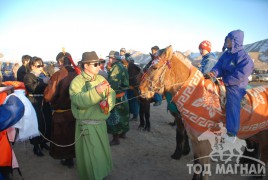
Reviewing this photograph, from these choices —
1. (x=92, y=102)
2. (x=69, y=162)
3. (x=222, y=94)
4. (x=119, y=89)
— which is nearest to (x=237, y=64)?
(x=222, y=94)

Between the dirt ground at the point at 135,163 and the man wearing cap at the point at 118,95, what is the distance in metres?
0.43

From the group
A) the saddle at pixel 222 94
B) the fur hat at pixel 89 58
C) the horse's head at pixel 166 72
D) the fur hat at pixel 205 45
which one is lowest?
the saddle at pixel 222 94

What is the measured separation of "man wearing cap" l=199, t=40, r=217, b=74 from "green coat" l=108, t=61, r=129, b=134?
2.20m

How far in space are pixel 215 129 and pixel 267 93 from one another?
3.81ft

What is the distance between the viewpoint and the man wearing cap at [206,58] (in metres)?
4.72

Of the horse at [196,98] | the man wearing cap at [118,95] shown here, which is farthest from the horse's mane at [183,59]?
the man wearing cap at [118,95]

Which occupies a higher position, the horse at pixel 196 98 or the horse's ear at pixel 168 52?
the horse's ear at pixel 168 52

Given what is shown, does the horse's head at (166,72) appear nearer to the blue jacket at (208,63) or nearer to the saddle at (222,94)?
the saddle at (222,94)

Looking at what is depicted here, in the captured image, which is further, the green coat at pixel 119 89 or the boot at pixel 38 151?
the green coat at pixel 119 89

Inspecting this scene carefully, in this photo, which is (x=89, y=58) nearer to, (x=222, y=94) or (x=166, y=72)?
(x=166, y=72)

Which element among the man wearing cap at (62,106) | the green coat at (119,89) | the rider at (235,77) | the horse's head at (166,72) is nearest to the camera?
the rider at (235,77)

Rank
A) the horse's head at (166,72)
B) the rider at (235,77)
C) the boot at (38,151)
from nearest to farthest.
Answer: the rider at (235,77) < the horse's head at (166,72) < the boot at (38,151)

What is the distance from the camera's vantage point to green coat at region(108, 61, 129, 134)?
5.71m

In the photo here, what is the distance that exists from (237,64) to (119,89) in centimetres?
333
